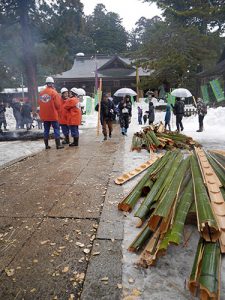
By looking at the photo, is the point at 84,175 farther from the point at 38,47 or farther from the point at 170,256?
the point at 38,47

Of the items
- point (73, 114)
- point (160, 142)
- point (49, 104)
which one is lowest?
point (160, 142)

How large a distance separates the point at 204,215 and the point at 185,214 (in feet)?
0.85

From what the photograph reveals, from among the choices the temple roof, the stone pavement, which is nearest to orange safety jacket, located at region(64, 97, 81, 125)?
the stone pavement

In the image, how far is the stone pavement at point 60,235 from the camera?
87.3 inches

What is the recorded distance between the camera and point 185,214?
8.85ft

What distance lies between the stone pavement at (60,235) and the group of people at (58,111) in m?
2.87

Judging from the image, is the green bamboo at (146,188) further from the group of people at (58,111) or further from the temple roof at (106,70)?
the temple roof at (106,70)

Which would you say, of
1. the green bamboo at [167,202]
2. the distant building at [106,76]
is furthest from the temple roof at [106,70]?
the green bamboo at [167,202]

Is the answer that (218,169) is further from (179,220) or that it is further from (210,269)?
(210,269)

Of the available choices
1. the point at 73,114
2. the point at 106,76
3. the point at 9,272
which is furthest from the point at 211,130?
the point at 106,76

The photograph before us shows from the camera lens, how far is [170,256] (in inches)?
100

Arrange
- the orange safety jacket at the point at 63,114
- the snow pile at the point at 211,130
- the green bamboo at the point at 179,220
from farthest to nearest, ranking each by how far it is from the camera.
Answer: the snow pile at the point at 211,130
the orange safety jacket at the point at 63,114
the green bamboo at the point at 179,220

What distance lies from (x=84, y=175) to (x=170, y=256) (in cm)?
289

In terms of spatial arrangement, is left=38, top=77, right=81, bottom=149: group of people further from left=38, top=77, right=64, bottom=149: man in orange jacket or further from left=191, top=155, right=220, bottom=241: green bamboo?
left=191, top=155, right=220, bottom=241: green bamboo
